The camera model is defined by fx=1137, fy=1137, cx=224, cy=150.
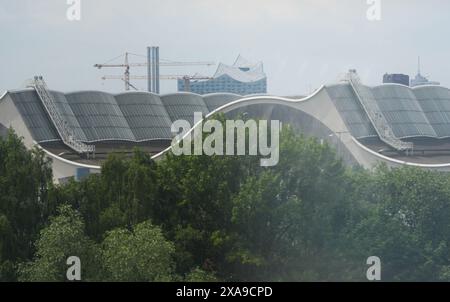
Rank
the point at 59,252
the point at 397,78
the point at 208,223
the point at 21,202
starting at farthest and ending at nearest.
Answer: the point at 397,78 < the point at 21,202 < the point at 208,223 < the point at 59,252

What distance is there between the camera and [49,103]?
61.6 ft

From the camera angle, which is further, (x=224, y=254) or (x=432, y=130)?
(x=432, y=130)

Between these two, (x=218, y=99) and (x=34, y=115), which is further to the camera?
(x=218, y=99)

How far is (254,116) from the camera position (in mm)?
17562

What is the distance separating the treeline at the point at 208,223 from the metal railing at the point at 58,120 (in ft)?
18.6

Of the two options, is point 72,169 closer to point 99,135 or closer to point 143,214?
point 99,135

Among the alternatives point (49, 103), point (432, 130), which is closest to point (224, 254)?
point (49, 103)

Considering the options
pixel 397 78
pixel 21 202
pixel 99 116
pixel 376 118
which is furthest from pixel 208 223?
pixel 397 78

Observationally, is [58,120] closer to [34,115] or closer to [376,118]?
[34,115]

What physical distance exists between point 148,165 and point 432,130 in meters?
9.90

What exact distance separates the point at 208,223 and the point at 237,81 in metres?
12.4

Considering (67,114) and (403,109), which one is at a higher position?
(403,109)
